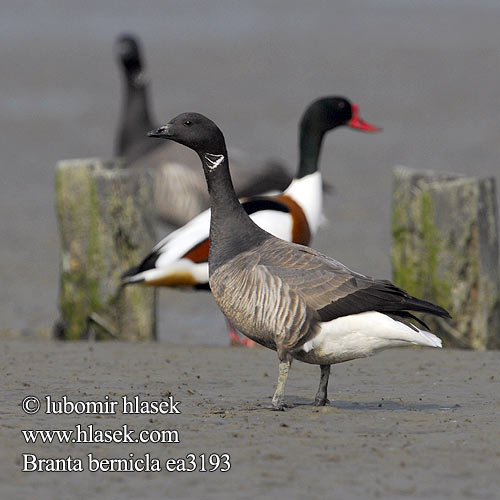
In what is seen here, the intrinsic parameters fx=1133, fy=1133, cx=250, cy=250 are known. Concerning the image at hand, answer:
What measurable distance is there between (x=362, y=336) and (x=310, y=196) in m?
3.95

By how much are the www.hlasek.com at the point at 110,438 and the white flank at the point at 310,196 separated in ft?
11.5

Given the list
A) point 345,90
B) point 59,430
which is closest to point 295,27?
point 345,90

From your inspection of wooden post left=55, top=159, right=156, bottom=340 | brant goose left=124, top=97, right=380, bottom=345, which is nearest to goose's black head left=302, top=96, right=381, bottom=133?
brant goose left=124, top=97, right=380, bottom=345

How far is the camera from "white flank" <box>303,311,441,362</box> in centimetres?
546

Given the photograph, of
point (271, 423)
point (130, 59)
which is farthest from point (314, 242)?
point (271, 423)

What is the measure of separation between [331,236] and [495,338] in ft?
17.0

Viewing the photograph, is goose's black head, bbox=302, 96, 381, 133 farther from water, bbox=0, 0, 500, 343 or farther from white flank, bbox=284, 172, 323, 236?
water, bbox=0, 0, 500, 343

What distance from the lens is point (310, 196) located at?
370 inches

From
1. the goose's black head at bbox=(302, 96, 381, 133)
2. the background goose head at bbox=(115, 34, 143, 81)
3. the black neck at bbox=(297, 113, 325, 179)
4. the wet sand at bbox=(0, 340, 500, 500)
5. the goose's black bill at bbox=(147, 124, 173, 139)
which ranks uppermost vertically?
the background goose head at bbox=(115, 34, 143, 81)

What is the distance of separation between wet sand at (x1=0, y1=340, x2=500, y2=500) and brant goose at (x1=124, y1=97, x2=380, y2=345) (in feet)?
2.74

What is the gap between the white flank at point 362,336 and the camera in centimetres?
546

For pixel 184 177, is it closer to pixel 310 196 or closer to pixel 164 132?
pixel 310 196

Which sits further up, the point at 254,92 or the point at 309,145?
the point at 254,92

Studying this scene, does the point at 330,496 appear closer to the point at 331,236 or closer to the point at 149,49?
the point at 331,236
